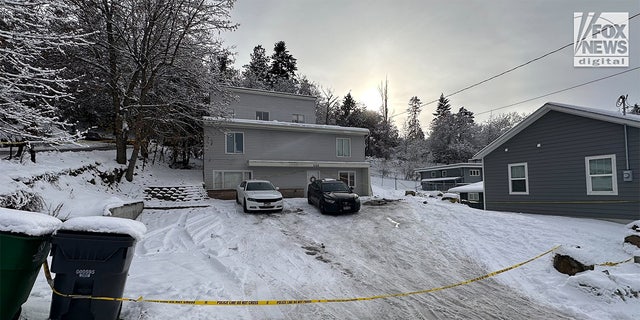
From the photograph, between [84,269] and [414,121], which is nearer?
[84,269]

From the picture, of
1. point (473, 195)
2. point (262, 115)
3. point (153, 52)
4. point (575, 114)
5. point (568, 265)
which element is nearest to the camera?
point (568, 265)

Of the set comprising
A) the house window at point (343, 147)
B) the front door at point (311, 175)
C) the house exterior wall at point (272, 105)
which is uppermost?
the house exterior wall at point (272, 105)

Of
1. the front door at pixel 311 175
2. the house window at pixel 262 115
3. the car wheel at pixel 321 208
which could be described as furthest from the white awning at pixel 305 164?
the car wheel at pixel 321 208

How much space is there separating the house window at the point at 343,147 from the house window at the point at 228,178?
6562 mm

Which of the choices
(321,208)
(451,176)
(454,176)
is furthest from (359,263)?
(451,176)

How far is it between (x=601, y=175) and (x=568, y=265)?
286 inches

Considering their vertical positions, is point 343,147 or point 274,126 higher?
point 274,126

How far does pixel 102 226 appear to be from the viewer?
3.21m

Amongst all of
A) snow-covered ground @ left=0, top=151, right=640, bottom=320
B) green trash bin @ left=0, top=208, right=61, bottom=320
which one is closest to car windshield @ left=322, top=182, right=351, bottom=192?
snow-covered ground @ left=0, top=151, right=640, bottom=320

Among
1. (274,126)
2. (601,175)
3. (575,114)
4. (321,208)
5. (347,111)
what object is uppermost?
(347,111)

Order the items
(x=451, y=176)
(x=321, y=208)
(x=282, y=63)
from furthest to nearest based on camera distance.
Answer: (x=282, y=63) → (x=451, y=176) → (x=321, y=208)

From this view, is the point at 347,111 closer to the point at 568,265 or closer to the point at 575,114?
the point at 575,114

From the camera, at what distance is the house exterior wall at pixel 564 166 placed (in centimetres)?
1097

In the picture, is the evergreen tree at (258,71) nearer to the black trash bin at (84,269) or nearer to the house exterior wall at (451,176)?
the house exterior wall at (451,176)
